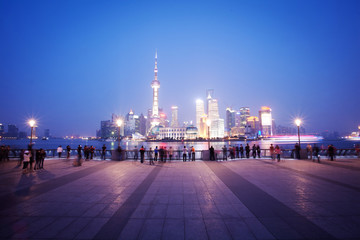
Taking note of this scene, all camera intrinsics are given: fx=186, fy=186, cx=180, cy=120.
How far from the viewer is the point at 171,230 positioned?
546cm

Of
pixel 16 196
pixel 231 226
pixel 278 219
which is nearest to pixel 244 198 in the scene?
pixel 278 219

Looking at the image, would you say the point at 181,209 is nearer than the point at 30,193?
Yes

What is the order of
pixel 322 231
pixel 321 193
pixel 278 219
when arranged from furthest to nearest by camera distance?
pixel 321 193 < pixel 278 219 < pixel 322 231

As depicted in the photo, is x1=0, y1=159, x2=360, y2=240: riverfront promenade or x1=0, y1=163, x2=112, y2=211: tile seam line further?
x1=0, y1=163, x2=112, y2=211: tile seam line

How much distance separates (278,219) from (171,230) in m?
3.57

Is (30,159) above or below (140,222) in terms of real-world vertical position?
above

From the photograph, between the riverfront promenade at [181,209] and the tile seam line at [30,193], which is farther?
the tile seam line at [30,193]

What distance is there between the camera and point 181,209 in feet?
23.2

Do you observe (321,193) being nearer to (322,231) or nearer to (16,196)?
(322,231)

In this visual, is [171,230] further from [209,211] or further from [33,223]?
[33,223]

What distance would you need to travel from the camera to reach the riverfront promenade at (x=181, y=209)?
5.34m

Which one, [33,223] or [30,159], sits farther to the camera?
[30,159]

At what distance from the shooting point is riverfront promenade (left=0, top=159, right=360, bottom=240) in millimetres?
5336

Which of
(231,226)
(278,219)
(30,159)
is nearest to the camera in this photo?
(231,226)
